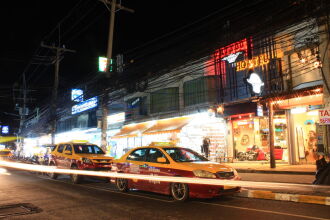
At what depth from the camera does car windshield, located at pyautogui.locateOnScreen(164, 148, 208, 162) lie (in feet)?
29.9

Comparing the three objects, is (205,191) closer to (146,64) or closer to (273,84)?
(146,64)

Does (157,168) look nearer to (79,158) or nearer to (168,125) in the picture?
(79,158)

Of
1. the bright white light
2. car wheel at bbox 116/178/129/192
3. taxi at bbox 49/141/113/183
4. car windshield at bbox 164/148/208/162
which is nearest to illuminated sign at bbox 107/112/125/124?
taxi at bbox 49/141/113/183

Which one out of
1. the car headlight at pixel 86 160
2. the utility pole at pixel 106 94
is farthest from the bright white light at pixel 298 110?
the car headlight at pixel 86 160

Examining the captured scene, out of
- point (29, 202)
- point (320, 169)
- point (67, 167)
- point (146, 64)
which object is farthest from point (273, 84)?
point (29, 202)

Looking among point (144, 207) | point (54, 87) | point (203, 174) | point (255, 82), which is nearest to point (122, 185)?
point (144, 207)

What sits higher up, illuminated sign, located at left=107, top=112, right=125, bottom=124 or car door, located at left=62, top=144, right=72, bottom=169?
illuminated sign, located at left=107, top=112, right=125, bottom=124

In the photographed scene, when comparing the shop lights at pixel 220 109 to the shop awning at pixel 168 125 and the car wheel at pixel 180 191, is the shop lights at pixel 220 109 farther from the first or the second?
the car wheel at pixel 180 191

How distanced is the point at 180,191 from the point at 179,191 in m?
0.03

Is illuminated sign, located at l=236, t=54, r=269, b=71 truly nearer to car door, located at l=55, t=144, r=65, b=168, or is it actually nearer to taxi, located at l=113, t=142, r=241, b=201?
taxi, located at l=113, t=142, r=241, b=201

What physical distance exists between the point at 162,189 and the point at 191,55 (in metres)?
7.37

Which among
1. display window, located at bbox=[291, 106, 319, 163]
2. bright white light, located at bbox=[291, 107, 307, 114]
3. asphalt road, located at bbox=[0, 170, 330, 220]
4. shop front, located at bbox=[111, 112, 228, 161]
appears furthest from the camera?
shop front, located at bbox=[111, 112, 228, 161]

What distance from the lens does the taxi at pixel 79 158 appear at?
12984 millimetres

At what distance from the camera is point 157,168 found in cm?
904
